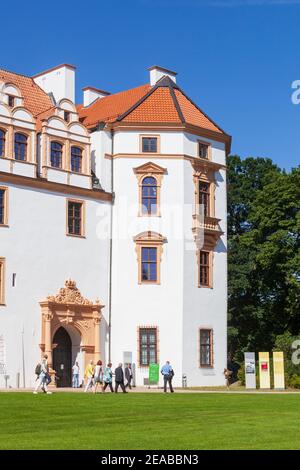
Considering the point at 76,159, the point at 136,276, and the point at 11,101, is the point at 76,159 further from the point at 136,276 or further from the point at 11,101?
the point at 136,276

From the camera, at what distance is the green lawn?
1494 centimetres

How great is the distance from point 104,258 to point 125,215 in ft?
8.61

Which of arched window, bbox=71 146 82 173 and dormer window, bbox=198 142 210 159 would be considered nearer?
arched window, bbox=71 146 82 173

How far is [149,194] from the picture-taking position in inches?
1811

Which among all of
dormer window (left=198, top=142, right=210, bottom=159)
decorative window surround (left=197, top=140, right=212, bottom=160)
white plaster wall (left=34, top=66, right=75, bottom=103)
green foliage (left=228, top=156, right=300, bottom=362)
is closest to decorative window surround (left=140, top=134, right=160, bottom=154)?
decorative window surround (left=197, top=140, right=212, bottom=160)

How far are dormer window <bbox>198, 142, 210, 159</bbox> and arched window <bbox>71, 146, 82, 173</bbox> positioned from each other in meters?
6.90

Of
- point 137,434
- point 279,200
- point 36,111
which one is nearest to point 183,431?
point 137,434

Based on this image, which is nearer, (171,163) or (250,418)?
(250,418)

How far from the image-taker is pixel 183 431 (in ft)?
55.9

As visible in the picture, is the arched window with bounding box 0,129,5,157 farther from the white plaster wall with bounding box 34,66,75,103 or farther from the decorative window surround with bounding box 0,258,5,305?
the white plaster wall with bounding box 34,66,75,103

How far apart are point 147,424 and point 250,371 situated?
24511 millimetres

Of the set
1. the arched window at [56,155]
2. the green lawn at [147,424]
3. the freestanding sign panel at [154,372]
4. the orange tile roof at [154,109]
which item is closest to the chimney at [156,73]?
the orange tile roof at [154,109]

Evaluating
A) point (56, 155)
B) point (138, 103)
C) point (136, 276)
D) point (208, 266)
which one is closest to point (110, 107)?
point (138, 103)
